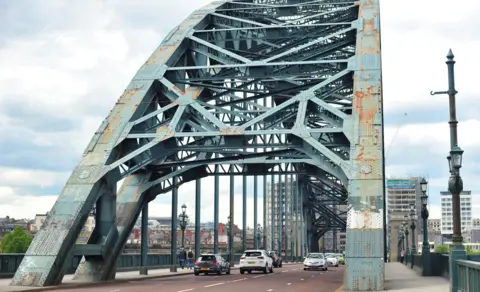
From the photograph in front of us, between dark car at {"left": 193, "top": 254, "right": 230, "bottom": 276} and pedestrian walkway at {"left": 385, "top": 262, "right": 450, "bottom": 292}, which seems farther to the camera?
dark car at {"left": 193, "top": 254, "right": 230, "bottom": 276}

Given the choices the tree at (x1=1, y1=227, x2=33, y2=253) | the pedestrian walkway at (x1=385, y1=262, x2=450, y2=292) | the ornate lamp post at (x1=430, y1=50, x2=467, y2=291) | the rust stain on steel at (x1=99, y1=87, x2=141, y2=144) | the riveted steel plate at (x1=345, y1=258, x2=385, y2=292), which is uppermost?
the rust stain on steel at (x1=99, y1=87, x2=141, y2=144)

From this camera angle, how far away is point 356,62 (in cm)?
3344

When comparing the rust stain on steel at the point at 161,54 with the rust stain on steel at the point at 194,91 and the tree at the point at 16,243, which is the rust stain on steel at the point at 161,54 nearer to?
the rust stain on steel at the point at 194,91

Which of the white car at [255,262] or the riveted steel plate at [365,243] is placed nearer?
the riveted steel plate at [365,243]

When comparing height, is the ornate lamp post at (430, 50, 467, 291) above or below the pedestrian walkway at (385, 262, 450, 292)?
above

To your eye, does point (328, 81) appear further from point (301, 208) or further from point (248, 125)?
point (301, 208)

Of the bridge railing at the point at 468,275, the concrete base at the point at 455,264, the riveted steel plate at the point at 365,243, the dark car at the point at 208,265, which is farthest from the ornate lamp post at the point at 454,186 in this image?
the dark car at the point at 208,265

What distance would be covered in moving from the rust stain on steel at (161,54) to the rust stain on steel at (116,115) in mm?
2052

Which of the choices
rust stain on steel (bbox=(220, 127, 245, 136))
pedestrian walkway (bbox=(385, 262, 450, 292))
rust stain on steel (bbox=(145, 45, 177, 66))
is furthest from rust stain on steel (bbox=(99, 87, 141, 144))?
pedestrian walkway (bbox=(385, 262, 450, 292))

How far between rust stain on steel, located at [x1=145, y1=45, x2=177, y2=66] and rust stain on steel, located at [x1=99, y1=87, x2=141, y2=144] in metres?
2.05

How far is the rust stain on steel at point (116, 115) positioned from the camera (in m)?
33.1

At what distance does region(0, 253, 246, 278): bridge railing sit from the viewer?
35.2m

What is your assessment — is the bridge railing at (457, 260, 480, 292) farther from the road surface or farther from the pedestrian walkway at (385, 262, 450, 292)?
the road surface

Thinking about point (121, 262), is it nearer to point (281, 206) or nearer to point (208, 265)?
point (208, 265)
